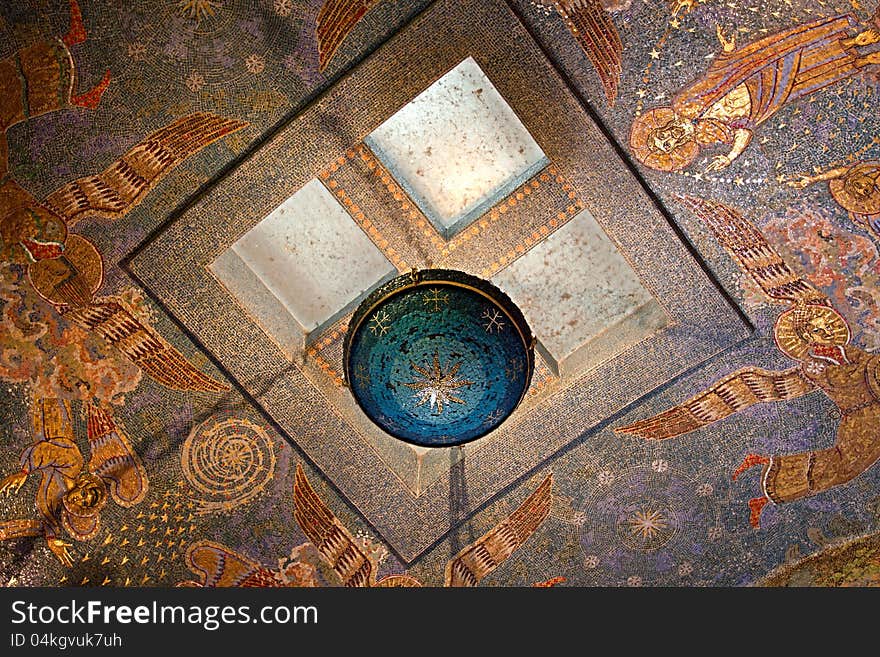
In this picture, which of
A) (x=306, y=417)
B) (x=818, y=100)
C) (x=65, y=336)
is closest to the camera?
(x=818, y=100)

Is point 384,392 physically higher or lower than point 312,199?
lower

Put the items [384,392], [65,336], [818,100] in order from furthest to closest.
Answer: [65,336] < [818,100] < [384,392]

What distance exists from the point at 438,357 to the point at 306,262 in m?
1.69

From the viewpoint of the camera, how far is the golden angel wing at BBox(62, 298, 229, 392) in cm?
418

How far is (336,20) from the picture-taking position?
12.3ft

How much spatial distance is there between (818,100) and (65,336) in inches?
144

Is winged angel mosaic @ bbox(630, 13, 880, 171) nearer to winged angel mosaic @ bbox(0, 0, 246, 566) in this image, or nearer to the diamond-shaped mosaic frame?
the diamond-shaped mosaic frame

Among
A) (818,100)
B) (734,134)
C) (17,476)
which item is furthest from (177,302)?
(818,100)

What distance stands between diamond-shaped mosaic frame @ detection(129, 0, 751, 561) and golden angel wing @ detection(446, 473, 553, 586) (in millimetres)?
179

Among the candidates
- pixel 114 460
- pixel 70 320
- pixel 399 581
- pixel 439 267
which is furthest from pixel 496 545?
pixel 70 320

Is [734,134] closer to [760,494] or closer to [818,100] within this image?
[818,100]

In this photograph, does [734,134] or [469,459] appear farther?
[469,459]

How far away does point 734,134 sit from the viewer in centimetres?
391

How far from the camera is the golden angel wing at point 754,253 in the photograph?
4.11m
